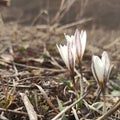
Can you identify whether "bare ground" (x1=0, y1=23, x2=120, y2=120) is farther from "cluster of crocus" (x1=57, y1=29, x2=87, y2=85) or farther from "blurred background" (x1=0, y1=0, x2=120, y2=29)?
"blurred background" (x1=0, y1=0, x2=120, y2=29)

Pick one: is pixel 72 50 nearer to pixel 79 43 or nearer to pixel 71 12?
pixel 79 43

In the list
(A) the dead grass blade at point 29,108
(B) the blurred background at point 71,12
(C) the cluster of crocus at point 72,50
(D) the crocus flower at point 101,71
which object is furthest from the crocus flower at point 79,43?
(B) the blurred background at point 71,12

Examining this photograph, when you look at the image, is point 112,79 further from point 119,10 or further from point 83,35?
point 119,10

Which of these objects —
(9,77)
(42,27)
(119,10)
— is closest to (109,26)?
(119,10)

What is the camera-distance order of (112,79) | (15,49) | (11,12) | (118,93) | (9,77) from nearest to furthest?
(9,77) < (118,93) < (112,79) < (15,49) < (11,12)

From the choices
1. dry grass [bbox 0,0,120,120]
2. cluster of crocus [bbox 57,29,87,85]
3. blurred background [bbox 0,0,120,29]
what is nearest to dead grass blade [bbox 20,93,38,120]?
dry grass [bbox 0,0,120,120]

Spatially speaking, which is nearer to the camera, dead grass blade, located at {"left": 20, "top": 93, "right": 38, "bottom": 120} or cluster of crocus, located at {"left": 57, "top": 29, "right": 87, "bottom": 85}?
dead grass blade, located at {"left": 20, "top": 93, "right": 38, "bottom": 120}

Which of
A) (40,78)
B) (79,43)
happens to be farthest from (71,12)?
(79,43)

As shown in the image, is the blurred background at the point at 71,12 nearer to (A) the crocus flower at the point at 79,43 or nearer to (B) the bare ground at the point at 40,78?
(B) the bare ground at the point at 40,78
